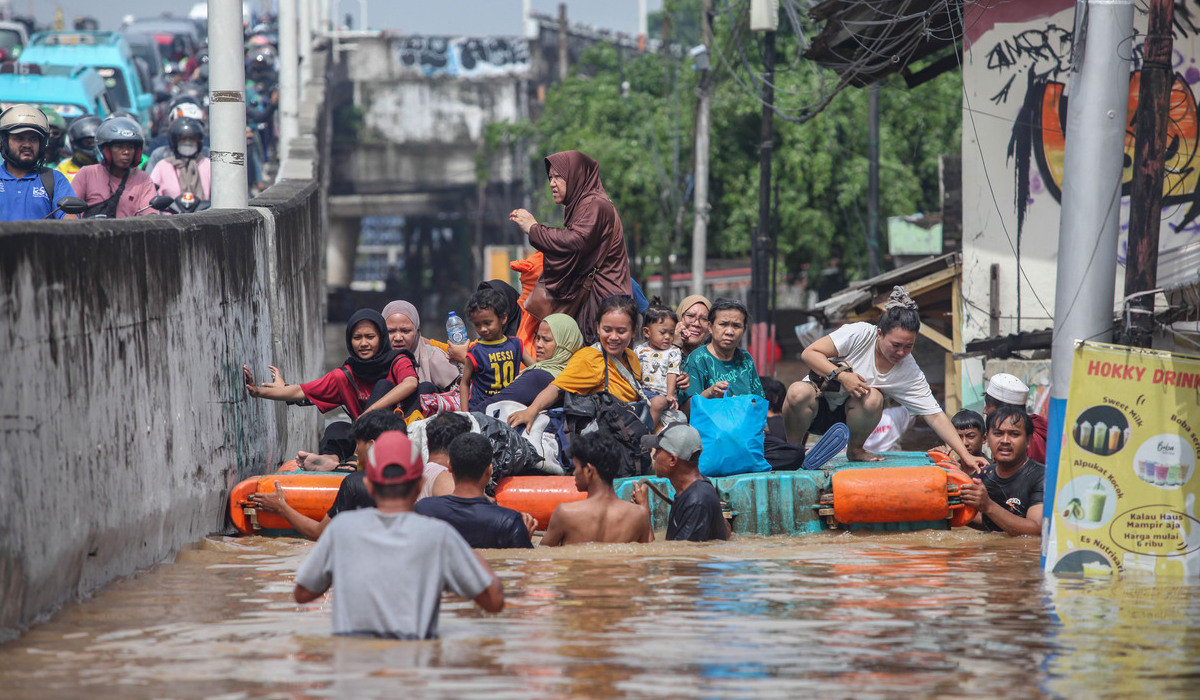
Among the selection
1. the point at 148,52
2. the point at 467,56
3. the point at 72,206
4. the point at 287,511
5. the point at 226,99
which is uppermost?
the point at 467,56

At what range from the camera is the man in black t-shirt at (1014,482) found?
8609 millimetres

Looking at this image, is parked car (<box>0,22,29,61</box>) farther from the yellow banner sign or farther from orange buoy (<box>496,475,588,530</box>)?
the yellow banner sign

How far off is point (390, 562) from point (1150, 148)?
6886 mm

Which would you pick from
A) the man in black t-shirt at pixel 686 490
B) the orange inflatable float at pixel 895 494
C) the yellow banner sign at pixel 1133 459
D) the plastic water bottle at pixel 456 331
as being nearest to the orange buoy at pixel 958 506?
the orange inflatable float at pixel 895 494

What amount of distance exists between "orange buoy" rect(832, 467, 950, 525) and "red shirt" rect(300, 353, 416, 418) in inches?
113

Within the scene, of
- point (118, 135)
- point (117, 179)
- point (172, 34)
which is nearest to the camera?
point (118, 135)

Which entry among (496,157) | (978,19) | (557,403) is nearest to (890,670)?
(557,403)

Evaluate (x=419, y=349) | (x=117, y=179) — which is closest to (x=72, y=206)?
(x=117, y=179)

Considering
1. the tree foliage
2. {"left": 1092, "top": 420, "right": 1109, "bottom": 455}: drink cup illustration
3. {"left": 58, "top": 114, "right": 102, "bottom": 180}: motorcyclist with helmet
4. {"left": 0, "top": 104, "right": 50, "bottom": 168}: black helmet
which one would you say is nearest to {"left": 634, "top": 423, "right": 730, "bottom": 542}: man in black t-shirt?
{"left": 1092, "top": 420, "right": 1109, "bottom": 455}: drink cup illustration

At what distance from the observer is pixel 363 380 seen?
929 cm

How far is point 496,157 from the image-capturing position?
43438mm

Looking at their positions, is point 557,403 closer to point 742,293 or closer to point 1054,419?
point 1054,419

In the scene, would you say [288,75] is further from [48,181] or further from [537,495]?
[537,495]

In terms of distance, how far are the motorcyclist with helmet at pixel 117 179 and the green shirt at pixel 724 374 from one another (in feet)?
16.2
